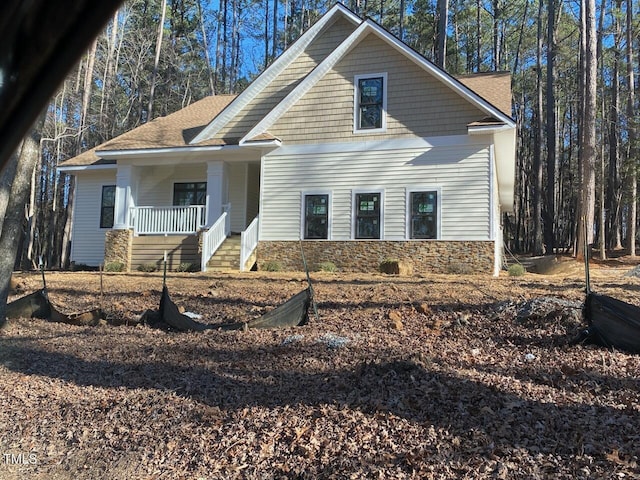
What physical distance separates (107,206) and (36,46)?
18191 millimetres

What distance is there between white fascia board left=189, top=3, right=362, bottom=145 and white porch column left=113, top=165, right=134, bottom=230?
243 centimetres

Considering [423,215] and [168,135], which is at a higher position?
[168,135]

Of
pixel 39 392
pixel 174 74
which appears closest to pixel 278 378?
pixel 39 392

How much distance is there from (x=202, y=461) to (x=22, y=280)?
10.7 m

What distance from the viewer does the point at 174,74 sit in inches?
1207

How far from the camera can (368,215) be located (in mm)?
13805

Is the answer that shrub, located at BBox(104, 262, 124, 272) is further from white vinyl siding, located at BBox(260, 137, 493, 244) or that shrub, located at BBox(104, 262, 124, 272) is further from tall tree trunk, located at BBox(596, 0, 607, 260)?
tall tree trunk, located at BBox(596, 0, 607, 260)

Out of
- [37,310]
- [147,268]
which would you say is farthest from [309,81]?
[37,310]

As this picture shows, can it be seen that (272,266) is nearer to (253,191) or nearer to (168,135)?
(253,191)

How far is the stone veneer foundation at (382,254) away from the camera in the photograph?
41.9ft

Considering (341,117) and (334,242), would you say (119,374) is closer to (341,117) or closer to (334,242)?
(334,242)

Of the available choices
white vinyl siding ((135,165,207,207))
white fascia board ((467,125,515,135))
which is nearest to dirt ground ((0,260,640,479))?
white fascia board ((467,125,515,135))

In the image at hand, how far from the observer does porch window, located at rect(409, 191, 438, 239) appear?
521 inches

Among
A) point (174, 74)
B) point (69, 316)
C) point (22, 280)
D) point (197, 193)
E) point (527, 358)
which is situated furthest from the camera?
point (174, 74)
